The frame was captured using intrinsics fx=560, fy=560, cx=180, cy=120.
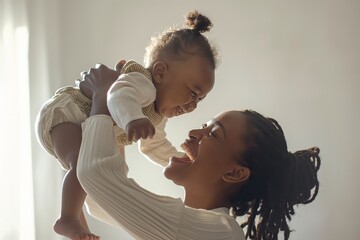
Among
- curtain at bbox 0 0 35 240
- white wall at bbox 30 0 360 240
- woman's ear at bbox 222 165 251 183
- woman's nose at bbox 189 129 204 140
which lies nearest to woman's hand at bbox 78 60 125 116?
woman's nose at bbox 189 129 204 140

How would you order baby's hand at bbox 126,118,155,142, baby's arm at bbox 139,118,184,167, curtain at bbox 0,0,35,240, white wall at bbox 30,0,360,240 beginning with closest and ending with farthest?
baby's hand at bbox 126,118,155,142 → baby's arm at bbox 139,118,184,167 → curtain at bbox 0,0,35,240 → white wall at bbox 30,0,360,240

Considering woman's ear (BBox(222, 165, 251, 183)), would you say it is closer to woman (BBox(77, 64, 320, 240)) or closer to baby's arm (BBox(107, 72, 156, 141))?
woman (BBox(77, 64, 320, 240))

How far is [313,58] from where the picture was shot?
219cm

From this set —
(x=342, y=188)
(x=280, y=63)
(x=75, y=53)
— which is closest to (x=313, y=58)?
(x=280, y=63)

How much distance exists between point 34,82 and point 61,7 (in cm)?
40

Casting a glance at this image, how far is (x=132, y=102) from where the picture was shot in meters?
1.07

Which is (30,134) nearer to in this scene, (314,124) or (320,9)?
(314,124)

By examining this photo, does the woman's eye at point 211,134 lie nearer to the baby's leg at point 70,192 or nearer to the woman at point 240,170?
the woman at point 240,170

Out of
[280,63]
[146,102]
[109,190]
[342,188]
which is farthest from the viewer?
[280,63]

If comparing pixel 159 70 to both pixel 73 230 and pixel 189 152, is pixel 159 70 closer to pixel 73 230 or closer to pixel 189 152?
pixel 189 152

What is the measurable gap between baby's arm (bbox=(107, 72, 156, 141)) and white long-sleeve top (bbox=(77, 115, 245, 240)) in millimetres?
34

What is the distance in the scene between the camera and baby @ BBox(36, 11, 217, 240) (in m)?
1.09

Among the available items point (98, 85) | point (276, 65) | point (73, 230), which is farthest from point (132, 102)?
point (276, 65)

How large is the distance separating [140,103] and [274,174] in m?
0.35
